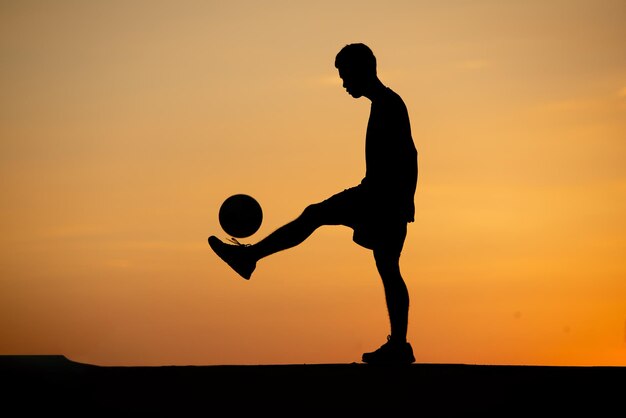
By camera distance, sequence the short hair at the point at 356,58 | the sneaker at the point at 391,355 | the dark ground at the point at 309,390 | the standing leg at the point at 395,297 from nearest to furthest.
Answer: the dark ground at the point at 309,390 < the sneaker at the point at 391,355 < the standing leg at the point at 395,297 < the short hair at the point at 356,58

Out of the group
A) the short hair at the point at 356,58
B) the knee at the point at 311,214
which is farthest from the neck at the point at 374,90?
the knee at the point at 311,214

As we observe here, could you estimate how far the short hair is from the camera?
10680 millimetres

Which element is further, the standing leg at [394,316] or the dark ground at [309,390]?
the standing leg at [394,316]

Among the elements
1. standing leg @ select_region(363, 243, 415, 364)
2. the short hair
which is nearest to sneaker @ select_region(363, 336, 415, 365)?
standing leg @ select_region(363, 243, 415, 364)

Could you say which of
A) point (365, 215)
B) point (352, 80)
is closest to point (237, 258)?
point (365, 215)

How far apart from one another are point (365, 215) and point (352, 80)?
1.32 meters

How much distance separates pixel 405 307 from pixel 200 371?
2.07m

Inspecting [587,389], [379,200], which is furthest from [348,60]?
[587,389]

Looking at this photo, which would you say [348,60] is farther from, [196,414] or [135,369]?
[196,414]

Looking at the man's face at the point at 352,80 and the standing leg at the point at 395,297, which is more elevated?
the man's face at the point at 352,80

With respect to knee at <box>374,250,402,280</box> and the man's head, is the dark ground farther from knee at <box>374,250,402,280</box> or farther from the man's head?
the man's head

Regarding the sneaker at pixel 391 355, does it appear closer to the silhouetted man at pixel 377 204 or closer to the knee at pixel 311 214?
the silhouetted man at pixel 377 204

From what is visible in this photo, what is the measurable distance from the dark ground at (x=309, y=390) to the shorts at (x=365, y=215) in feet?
4.24

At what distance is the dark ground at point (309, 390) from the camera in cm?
765
